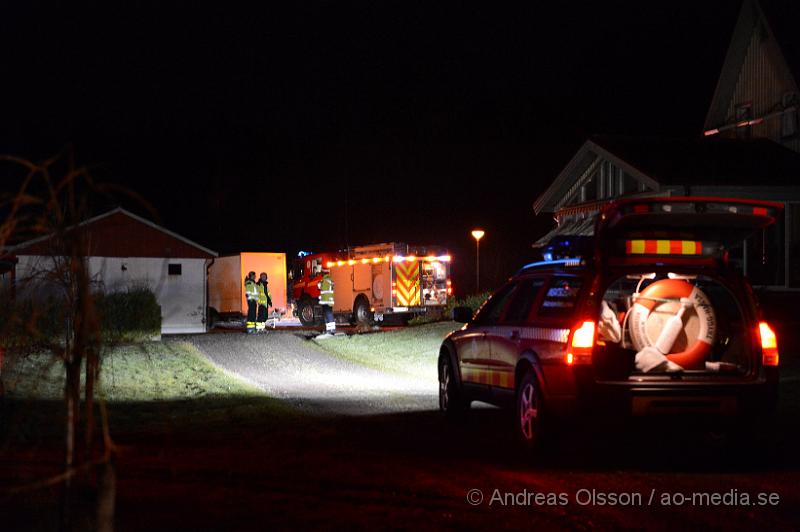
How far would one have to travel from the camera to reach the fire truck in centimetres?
2908

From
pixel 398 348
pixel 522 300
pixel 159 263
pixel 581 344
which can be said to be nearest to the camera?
pixel 581 344

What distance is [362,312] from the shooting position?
3052cm

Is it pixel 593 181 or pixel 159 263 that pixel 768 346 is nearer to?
pixel 593 181

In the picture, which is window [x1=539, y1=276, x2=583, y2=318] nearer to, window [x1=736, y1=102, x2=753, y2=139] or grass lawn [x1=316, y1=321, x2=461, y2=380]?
grass lawn [x1=316, y1=321, x2=461, y2=380]

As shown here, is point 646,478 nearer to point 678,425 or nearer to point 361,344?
point 678,425

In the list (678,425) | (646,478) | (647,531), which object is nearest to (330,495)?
(647,531)

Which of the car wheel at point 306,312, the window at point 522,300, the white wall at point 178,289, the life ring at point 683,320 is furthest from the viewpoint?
the car wheel at point 306,312

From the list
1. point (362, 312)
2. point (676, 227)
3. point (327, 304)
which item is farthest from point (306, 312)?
point (676, 227)

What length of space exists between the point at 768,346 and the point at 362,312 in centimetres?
2253

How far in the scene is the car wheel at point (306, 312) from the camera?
32.5m

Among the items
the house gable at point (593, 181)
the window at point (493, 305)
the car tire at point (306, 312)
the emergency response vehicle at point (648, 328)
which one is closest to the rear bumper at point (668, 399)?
the emergency response vehicle at point (648, 328)

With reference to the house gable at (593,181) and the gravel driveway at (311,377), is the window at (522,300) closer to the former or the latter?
the gravel driveway at (311,377)

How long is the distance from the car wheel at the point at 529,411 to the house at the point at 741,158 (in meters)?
14.1

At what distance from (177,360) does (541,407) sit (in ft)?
38.5
